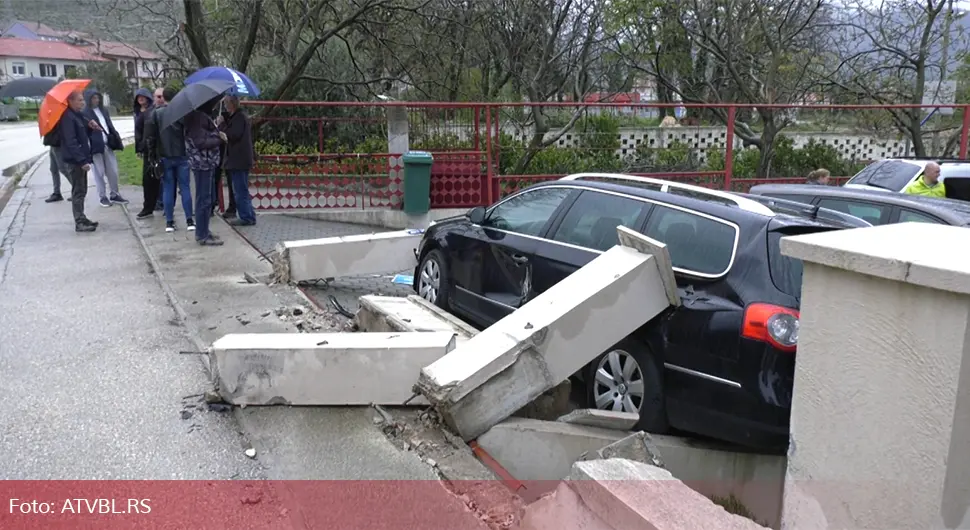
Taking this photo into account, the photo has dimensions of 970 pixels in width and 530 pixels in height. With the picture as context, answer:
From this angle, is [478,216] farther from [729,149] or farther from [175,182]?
[729,149]

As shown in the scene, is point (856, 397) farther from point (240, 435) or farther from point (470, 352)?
point (240, 435)

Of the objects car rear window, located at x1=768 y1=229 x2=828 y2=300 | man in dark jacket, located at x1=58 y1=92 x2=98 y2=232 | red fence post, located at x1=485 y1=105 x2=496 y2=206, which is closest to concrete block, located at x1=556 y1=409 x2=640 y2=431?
car rear window, located at x1=768 y1=229 x2=828 y2=300

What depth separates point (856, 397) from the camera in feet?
8.11

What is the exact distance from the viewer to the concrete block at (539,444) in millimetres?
4047

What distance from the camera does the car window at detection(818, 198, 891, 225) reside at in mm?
7016

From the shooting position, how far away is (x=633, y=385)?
4.54m

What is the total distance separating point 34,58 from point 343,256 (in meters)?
90.3

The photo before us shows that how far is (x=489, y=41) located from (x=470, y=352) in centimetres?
1459

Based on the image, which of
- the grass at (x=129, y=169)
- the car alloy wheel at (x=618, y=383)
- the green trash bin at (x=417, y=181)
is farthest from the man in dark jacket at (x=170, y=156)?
the car alloy wheel at (x=618, y=383)

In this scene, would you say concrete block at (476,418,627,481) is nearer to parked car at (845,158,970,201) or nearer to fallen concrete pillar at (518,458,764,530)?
fallen concrete pillar at (518,458,764,530)

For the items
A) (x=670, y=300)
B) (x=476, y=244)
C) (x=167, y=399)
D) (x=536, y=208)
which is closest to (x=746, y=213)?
(x=670, y=300)

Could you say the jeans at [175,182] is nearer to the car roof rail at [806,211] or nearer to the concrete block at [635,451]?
the car roof rail at [806,211]

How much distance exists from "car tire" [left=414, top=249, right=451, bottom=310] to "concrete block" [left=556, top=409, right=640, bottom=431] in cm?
263

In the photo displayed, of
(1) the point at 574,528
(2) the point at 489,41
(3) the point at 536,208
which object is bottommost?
(1) the point at 574,528
